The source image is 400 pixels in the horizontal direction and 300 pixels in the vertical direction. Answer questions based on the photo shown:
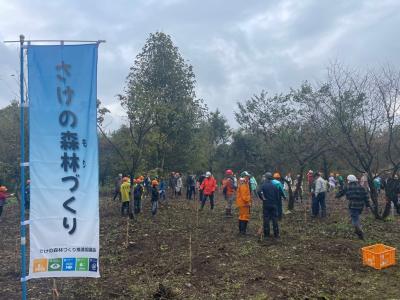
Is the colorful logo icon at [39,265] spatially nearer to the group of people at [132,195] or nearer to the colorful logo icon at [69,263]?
the colorful logo icon at [69,263]

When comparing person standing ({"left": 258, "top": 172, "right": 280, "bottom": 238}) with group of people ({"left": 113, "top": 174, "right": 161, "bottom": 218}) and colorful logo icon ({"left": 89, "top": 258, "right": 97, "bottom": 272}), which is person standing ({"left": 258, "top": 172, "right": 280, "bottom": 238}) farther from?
colorful logo icon ({"left": 89, "top": 258, "right": 97, "bottom": 272})

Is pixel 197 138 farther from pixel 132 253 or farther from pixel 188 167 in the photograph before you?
pixel 132 253

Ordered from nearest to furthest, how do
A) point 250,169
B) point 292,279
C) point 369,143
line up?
1. point 292,279
2. point 369,143
3. point 250,169

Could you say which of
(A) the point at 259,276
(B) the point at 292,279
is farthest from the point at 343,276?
(A) the point at 259,276

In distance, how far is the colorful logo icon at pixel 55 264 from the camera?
578 centimetres

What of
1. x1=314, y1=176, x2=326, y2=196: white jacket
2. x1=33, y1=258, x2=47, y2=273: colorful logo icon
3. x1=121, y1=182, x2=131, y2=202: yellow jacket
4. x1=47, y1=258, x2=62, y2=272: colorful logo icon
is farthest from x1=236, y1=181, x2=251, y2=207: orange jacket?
x1=33, y1=258, x2=47, y2=273: colorful logo icon

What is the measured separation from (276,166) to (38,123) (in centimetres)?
1904

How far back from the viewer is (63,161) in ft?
19.0

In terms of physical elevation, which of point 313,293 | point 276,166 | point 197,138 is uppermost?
point 197,138

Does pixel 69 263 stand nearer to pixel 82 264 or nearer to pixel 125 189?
pixel 82 264

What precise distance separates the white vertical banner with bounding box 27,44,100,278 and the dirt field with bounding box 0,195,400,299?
1673 millimetres

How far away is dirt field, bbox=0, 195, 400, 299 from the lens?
23.6ft

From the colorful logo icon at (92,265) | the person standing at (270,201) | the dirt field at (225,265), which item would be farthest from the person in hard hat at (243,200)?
the colorful logo icon at (92,265)

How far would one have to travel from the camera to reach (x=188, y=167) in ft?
89.6
